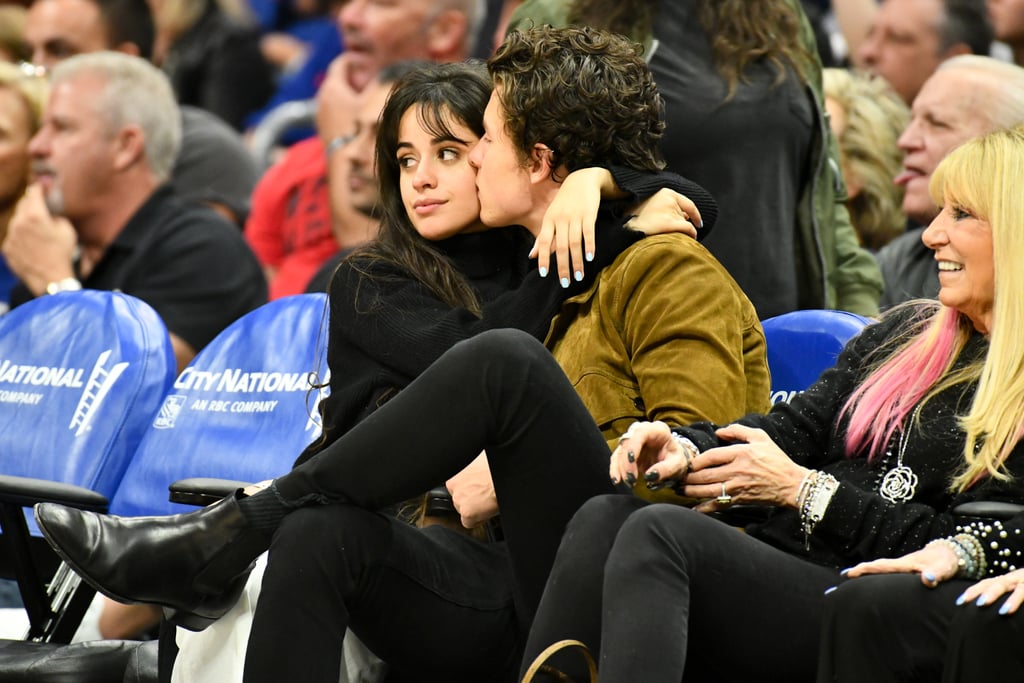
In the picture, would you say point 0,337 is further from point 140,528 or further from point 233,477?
point 140,528

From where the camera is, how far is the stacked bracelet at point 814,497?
255cm

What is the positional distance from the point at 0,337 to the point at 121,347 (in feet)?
1.49

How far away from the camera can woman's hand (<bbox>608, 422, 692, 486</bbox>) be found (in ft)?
8.13

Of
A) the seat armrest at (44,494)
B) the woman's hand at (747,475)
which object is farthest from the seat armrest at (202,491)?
the woman's hand at (747,475)

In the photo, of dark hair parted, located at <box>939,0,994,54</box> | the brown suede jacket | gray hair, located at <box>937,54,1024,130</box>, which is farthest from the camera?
dark hair parted, located at <box>939,0,994,54</box>

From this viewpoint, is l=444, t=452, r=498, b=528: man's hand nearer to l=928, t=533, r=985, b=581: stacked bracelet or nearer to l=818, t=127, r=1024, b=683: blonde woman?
l=818, t=127, r=1024, b=683: blonde woman

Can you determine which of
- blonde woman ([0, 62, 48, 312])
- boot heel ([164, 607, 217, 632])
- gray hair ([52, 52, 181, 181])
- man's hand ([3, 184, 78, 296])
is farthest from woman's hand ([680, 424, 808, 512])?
blonde woman ([0, 62, 48, 312])

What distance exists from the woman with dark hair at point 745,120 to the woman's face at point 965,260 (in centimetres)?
91

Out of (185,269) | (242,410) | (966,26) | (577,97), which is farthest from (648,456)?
(966,26)

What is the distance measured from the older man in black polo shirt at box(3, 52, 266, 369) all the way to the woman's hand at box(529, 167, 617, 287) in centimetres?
203

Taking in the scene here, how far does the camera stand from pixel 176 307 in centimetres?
467

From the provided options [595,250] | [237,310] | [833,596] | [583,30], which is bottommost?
[237,310]

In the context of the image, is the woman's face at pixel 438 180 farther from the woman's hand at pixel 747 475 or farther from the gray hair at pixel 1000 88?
the gray hair at pixel 1000 88

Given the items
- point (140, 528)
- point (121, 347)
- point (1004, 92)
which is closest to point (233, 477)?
point (121, 347)
